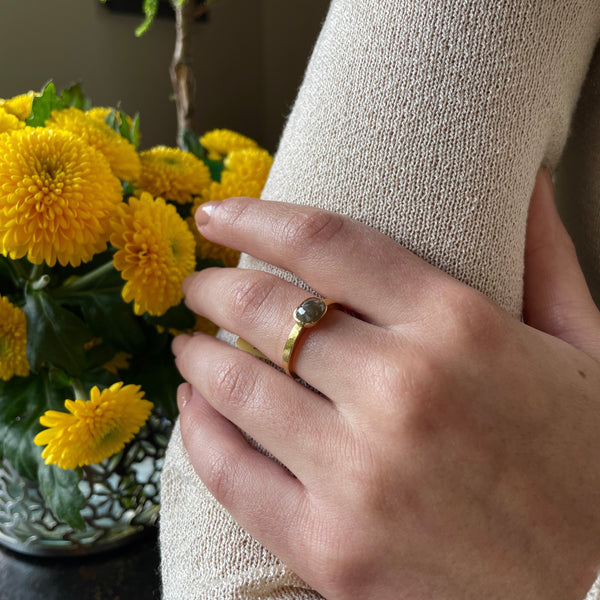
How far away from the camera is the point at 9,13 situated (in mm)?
893

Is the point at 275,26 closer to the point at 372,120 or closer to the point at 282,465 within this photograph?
the point at 372,120

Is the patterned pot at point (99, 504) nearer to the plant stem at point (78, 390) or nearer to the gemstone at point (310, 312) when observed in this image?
the plant stem at point (78, 390)

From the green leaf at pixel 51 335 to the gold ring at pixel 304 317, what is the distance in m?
0.14

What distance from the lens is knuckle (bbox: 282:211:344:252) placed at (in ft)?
0.91

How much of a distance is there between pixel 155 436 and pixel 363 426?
0.20m

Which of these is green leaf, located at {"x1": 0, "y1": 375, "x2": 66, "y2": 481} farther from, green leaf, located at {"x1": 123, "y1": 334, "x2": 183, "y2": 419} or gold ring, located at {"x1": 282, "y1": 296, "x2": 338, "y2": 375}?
gold ring, located at {"x1": 282, "y1": 296, "x2": 338, "y2": 375}

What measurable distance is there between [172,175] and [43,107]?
0.30 feet

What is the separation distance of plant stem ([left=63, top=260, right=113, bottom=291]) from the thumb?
0.91 feet

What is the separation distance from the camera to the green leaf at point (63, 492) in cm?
33

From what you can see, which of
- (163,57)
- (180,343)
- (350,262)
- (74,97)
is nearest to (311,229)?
(350,262)

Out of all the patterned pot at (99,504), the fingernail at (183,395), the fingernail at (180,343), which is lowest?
the patterned pot at (99,504)

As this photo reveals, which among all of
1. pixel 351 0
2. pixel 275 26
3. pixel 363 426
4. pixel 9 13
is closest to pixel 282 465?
pixel 363 426

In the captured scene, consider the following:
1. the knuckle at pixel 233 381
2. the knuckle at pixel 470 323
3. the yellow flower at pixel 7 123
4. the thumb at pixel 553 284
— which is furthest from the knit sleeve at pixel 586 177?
the yellow flower at pixel 7 123

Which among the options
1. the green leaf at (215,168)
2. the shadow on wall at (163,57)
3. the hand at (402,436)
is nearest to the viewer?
the hand at (402,436)
